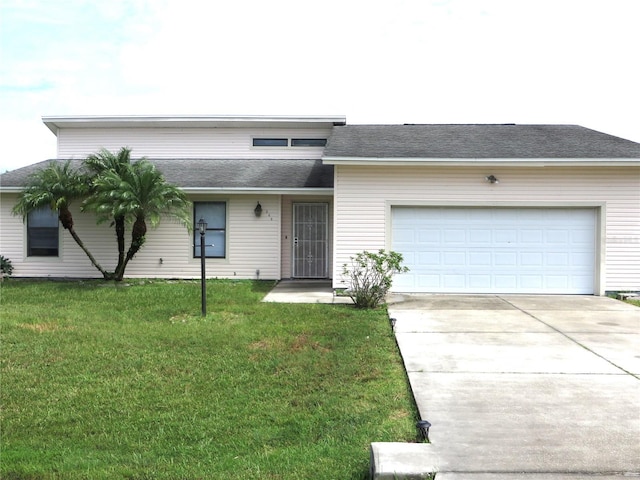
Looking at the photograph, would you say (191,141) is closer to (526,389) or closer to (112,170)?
(112,170)

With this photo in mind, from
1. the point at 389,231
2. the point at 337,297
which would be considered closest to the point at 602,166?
the point at 389,231

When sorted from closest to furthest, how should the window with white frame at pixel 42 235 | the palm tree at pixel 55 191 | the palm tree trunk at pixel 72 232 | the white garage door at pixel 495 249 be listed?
1. the white garage door at pixel 495 249
2. the palm tree at pixel 55 191
3. the palm tree trunk at pixel 72 232
4. the window with white frame at pixel 42 235

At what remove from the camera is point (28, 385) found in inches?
216

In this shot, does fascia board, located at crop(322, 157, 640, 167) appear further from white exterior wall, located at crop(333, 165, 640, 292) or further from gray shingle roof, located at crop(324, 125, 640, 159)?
white exterior wall, located at crop(333, 165, 640, 292)

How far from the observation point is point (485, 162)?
1153cm

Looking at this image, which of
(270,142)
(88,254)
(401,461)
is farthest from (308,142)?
(401,461)

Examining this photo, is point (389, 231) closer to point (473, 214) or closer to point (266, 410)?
point (473, 214)

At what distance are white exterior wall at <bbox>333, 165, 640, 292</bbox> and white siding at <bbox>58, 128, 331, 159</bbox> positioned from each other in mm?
4134

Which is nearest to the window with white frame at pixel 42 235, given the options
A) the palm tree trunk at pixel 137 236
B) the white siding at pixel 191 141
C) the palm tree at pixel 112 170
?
the palm tree at pixel 112 170

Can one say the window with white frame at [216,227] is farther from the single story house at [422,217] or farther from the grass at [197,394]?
the grass at [197,394]

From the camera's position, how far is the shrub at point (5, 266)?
1373 cm

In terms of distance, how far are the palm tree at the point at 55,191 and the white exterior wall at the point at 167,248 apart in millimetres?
1285

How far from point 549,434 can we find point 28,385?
5115 mm

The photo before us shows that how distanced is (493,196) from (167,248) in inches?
331
